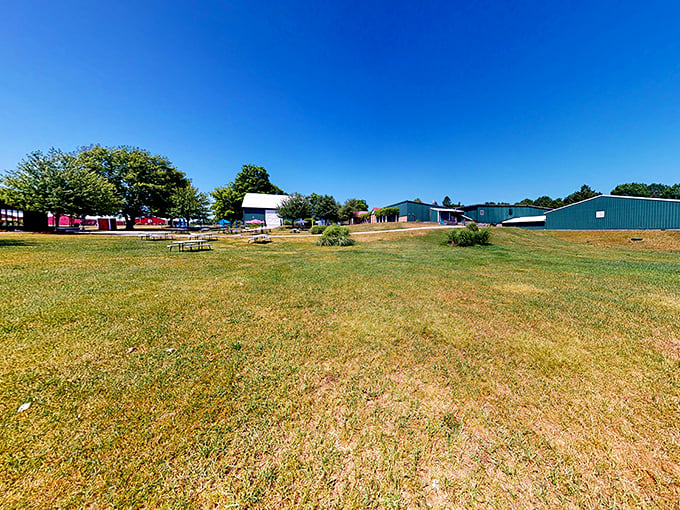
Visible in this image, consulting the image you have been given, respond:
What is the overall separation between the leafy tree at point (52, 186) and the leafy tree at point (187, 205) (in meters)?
11.9

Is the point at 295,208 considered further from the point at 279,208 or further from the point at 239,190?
the point at 239,190

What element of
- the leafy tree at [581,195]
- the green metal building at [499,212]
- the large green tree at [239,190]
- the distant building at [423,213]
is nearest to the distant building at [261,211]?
the large green tree at [239,190]

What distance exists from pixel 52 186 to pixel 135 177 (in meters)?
16.2

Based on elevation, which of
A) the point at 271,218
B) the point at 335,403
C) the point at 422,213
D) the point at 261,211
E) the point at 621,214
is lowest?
the point at 335,403

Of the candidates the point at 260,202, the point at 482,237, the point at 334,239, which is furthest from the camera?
the point at 260,202

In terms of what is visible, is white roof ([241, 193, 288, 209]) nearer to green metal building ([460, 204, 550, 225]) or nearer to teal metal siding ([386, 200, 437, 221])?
teal metal siding ([386, 200, 437, 221])

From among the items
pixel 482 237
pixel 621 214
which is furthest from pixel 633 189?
pixel 482 237

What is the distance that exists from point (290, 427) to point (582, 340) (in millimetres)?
4794

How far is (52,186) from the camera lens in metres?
22.2

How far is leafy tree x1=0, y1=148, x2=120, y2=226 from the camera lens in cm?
2138

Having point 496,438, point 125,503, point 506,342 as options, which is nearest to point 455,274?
point 506,342

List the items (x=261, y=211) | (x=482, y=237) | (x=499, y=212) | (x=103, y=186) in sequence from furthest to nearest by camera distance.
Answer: (x=261, y=211) < (x=499, y=212) < (x=103, y=186) < (x=482, y=237)

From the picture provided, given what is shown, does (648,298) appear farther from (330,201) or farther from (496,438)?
(330,201)

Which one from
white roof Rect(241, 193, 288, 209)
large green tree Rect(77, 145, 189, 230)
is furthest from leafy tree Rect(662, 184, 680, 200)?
large green tree Rect(77, 145, 189, 230)
